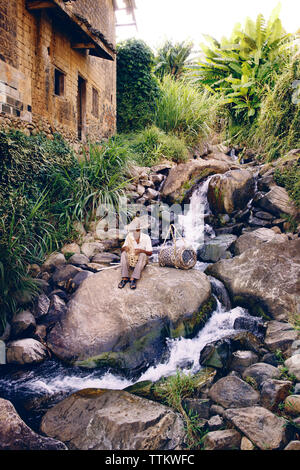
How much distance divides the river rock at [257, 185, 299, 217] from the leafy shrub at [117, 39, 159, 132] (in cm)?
556

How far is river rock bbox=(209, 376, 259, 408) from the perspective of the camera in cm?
295

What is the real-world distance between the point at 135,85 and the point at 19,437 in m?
10.6


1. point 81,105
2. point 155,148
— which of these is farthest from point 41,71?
point 155,148

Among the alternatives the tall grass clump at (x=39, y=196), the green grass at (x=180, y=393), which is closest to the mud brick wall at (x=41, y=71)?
the tall grass clump at (x=39, y=196)

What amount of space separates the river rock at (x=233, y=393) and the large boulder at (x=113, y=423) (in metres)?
0.47

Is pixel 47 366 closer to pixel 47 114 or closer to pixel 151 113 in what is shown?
pixel 47 114

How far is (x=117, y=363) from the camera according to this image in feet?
11.8

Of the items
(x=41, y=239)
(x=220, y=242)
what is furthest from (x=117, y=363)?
(x=220, y=242)

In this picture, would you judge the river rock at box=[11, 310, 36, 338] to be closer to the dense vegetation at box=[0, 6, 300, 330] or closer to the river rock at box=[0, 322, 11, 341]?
the river rock at box=[0, 322, 11, 341]

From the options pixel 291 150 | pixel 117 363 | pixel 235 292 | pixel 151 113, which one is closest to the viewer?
pixel 117 363

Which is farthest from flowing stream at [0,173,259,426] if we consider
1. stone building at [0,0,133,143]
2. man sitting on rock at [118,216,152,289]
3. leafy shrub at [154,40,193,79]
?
leafy shrub at [154,40,193,79]

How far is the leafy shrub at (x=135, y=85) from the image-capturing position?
10.6 m

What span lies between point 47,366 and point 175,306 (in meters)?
1.70
